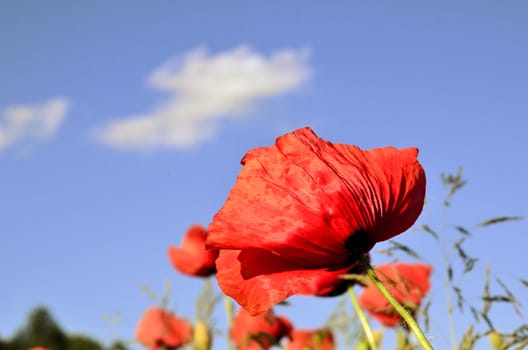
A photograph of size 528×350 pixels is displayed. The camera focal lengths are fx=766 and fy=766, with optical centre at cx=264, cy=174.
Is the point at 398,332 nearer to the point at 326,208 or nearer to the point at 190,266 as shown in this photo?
the point at 326,208

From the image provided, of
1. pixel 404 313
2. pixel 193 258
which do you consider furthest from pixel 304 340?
pixel 404 313

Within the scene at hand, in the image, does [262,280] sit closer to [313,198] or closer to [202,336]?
[313,198]

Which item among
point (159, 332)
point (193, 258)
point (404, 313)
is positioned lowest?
point (404, 313)

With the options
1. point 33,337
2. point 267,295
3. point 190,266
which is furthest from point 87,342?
point 267,295

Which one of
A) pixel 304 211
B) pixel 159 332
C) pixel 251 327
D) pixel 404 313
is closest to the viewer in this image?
pixel 404 313

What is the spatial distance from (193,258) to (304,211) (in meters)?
2.74

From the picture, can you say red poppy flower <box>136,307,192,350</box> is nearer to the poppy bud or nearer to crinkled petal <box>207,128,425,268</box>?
the poppy bud

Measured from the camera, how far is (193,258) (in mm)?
3639

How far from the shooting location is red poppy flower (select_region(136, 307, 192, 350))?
3.24 metres

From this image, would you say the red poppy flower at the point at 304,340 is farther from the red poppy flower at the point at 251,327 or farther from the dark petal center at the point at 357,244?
the dark petal center at the point at 357,244

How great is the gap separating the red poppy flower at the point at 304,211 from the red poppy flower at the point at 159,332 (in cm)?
217

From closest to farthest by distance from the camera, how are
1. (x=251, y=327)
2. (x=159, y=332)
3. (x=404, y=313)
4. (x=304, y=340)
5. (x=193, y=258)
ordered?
(x=404, y=313)
(x=304, y=340)
(x=251, y=327)
(x=159, y=332)
(x=193, y=258)

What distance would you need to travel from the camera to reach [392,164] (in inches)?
39.0

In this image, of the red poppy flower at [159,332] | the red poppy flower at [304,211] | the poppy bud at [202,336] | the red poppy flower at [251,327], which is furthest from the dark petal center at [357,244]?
the red poppy flower at [159,332]
